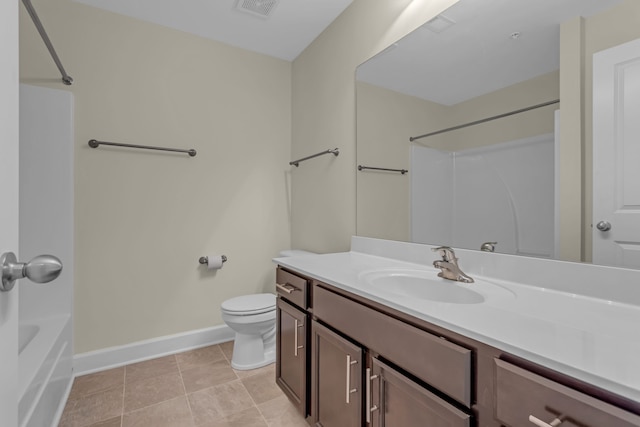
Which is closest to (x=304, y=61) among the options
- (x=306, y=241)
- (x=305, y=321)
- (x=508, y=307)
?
(x=306, y=241)

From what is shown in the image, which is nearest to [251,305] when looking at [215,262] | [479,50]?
[215,262]

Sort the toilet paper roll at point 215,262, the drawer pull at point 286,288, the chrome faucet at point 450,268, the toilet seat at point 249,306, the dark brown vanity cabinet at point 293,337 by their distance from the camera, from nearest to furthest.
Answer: the chrome faucet at point 450,268 < the dark brown vanity cabinet at point 293,337 < the drawer pull at point 286,288 < the toilet seat at point 249,306 < the toilet paper roll at point 215,262

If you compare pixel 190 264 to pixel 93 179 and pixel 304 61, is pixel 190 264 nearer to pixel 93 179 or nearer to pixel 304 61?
pixel 93 179

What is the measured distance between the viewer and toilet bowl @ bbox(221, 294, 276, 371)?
1.92 metres

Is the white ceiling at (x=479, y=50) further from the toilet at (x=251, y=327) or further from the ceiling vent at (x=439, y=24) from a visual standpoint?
the toilet at (x=251, y=327)

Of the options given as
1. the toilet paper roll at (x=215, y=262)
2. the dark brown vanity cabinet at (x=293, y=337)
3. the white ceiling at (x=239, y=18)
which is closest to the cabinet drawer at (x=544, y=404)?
the dark brown vanity cabinet at (x=293, y=337)

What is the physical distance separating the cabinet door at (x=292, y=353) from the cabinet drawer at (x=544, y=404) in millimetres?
878

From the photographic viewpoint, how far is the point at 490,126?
125 cm

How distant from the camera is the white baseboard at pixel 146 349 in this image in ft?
6.42

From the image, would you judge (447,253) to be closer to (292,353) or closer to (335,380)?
(335,380)

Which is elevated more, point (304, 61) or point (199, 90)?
point (304, 61)

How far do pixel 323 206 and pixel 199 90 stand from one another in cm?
132

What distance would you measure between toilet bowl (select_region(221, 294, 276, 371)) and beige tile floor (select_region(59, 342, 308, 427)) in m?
0.07

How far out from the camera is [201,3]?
197 cm
